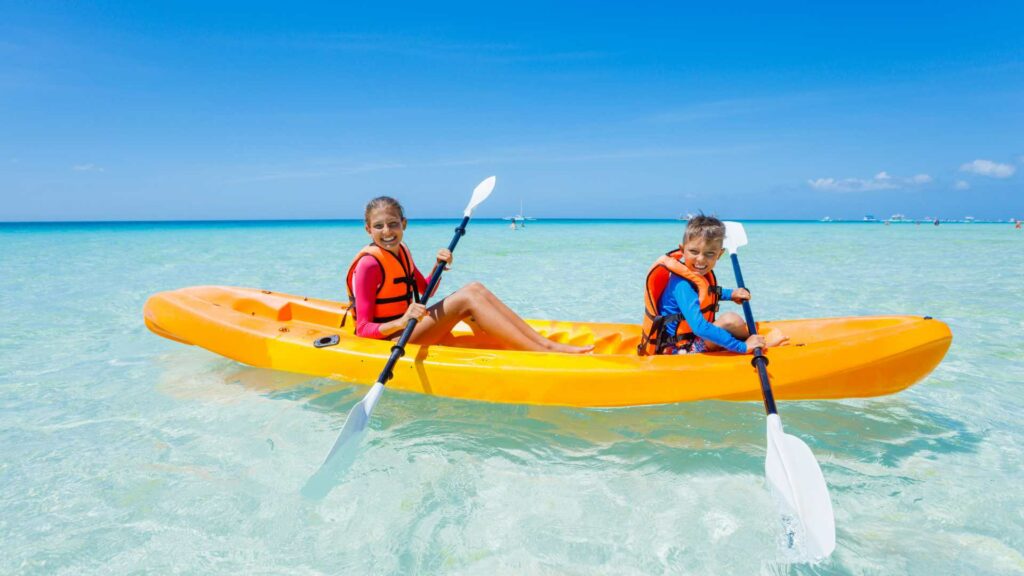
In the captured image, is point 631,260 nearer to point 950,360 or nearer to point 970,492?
point 950,360

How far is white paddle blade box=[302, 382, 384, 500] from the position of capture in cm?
250

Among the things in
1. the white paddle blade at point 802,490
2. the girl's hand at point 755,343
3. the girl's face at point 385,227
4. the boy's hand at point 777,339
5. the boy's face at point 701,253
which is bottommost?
the white paddle blade at point 802,490

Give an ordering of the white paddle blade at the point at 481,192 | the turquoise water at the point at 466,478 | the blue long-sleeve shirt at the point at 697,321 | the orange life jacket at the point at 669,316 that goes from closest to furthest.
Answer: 1. the turquoise water at the point at 466,478
2. the blue long-sleeve shirt at the point at 697,321
3. the orange life jacket at the point at 669,316
4. the white paddle blade at the point at 481,192

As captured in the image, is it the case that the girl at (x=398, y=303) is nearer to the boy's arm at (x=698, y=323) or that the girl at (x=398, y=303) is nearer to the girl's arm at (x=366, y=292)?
the girl's arm at (x=366, y=292)

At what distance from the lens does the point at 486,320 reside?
338 centimetres

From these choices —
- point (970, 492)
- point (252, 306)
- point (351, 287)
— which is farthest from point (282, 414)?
point (970, 492)

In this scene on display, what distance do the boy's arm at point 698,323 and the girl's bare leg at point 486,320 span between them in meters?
0.71

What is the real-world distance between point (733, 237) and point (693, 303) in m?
1.28

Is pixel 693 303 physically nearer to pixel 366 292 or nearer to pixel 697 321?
pixel 697 321

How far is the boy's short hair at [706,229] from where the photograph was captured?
297cm

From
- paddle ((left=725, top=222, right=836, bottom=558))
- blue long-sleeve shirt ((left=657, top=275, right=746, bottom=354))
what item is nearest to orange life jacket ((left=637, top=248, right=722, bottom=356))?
blue long-sleeve shirt ((left=657, top=275, right=746, bottom=354))

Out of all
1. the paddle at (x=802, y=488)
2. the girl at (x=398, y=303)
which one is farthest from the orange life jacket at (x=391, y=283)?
the paddle at (x=802, y=488)

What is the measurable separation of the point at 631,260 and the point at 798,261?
3.86 metres

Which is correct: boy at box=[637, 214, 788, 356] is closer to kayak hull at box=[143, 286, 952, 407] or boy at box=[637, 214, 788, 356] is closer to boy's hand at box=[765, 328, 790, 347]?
boy's hand at box=[765, 328, 790, 347]
